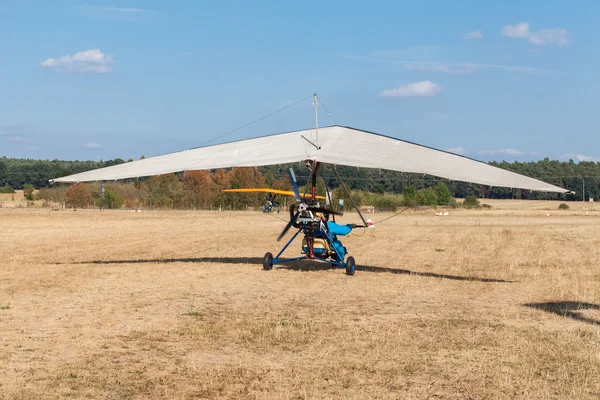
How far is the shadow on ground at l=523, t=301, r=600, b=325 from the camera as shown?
451 inches

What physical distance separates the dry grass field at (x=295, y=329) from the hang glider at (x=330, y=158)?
7.51 feet

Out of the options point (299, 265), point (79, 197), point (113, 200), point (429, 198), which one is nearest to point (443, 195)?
point (429, 198)

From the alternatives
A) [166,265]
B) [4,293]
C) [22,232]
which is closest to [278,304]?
[4,293]

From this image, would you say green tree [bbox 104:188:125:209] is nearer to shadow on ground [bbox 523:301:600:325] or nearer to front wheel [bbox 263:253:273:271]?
front wheel [bbox 263:253:273:271]

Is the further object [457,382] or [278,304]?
[278,304]

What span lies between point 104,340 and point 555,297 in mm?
8405

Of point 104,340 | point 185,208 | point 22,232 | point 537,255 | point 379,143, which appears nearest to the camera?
point 104,340

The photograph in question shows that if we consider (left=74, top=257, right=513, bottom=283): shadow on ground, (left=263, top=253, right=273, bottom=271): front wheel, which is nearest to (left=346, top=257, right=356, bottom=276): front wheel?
(left=74, top=257, right=513, bottom=283): shadow on ground

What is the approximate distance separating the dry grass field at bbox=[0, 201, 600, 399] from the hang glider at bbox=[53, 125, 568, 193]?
229 cm

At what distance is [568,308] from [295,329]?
16.3ft

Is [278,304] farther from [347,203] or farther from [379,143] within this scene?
[347,203]

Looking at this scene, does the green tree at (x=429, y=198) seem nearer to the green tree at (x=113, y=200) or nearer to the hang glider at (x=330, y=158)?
the green tree at (x=113, y=200)

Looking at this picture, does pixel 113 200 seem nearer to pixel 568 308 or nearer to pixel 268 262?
pixel 268 262

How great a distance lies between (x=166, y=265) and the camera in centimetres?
1872
